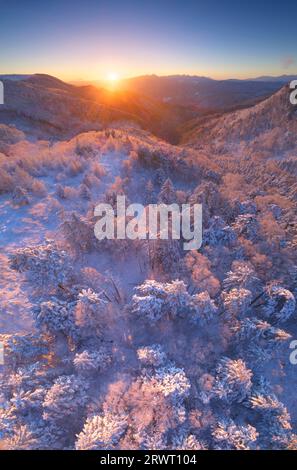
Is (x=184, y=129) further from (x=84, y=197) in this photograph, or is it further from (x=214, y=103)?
(x=214, y=103)

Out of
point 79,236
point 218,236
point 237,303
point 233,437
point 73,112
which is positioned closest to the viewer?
point 233,437

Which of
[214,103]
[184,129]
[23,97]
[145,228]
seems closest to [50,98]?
[23,97]

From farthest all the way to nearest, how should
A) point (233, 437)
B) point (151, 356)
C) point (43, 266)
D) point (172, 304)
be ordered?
point (43, 266) < point (172, 304) < point (151, 356) < point (233, 437)

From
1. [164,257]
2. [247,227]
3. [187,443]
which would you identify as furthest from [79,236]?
[187,443]

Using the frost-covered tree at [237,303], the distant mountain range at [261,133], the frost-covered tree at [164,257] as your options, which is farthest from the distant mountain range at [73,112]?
the frost-covered tree at [237,303]

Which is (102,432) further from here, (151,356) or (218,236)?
(218,236)

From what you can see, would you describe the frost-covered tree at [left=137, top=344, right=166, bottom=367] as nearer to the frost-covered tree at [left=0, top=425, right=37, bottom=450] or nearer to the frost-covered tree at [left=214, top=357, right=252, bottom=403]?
the frost-covered tree at [left=214, top=357, right=252, bottom=403]

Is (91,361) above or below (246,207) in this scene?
below
